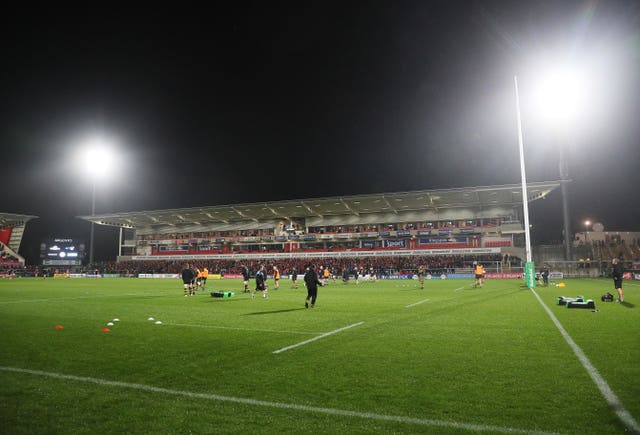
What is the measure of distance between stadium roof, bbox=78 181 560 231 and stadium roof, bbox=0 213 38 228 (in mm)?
15375

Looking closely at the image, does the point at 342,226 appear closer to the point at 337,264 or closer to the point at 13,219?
the point at 337,264

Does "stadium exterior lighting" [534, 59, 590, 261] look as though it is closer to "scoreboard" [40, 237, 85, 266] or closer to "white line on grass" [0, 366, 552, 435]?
"white line on grass" [0, 366, 552, 435]

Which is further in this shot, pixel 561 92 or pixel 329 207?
pixel 329 207

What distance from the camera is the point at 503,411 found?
4.54 metres

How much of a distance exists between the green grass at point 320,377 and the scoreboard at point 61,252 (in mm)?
78047

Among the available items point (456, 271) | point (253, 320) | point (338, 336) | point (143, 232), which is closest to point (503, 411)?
point (338, 336)

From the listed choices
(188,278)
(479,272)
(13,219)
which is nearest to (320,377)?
(188,278)

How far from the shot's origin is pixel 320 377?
19.7 feet

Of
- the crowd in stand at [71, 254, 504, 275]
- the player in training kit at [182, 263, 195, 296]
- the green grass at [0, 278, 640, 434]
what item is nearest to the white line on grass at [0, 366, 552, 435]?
the green grass at [0, 278, 640, 434]

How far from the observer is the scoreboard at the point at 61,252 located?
7562 cm

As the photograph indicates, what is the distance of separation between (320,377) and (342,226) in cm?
6111

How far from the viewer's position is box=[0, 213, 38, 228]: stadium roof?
76.1 meters

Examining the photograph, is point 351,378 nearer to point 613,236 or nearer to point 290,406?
point 290,406

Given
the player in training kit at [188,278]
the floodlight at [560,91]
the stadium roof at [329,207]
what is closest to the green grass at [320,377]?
the player in training kit at [188,278]
